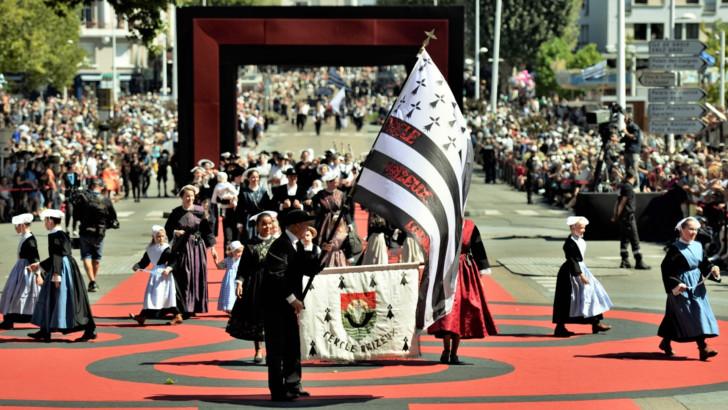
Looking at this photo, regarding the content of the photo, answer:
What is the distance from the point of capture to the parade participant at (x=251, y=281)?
17.6 m

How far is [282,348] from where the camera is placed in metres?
15.8

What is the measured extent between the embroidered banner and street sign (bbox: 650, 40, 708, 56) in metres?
19.7

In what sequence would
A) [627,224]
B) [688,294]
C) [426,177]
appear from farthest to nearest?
[627,224] < [688,294] < [426,177]

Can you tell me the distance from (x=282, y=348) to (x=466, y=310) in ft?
9.70

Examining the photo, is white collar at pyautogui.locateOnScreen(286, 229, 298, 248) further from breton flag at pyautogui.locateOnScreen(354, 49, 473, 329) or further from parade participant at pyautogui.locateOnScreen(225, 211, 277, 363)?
parade participant at pyautogui.locateOnScreen(225, 211, 277, 363)

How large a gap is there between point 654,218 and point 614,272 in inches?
284

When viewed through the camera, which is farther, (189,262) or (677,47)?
(677,47)

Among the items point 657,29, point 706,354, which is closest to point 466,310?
point 706,354

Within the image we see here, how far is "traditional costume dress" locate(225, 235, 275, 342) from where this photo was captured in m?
17.6

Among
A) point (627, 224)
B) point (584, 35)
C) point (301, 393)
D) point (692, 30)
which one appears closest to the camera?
point (301, 393)

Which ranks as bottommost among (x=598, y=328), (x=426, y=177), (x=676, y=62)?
(x=598, y=328)

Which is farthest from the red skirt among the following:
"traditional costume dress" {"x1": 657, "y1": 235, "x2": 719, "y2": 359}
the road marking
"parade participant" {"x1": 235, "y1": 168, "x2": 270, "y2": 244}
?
the road marking

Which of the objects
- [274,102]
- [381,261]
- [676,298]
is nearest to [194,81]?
[381,261]

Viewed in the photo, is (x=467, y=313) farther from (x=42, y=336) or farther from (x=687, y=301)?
(x=42, y=336)
